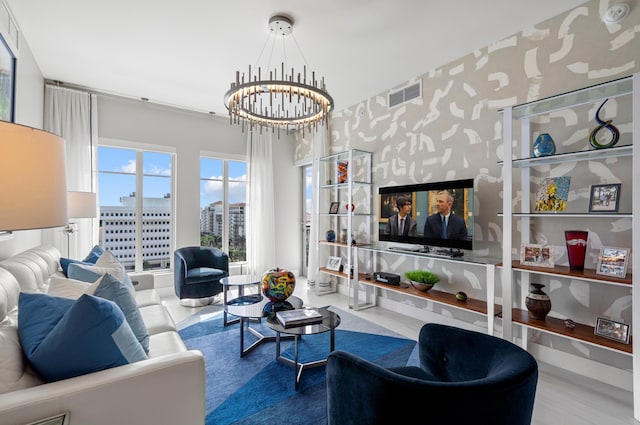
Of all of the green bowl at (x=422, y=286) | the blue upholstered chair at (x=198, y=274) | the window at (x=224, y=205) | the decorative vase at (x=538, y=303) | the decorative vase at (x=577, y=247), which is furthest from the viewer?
the window at (x=224, y=205)

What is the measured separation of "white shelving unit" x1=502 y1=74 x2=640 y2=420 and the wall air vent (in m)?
1.27

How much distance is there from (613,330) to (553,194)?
101 cm

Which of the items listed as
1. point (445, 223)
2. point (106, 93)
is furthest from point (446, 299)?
point (106, 93)

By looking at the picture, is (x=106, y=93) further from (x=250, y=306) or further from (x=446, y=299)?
(x=446, y=299)

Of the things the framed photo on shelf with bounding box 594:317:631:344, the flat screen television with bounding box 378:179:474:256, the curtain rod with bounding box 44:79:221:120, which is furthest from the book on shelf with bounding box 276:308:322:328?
the curtain rod with bounding box 44:79:221:120

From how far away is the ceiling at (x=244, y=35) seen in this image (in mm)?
2443

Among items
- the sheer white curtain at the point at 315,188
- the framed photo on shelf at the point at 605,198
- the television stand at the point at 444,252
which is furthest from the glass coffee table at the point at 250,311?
the framed photo on shelf at the point at 605,198

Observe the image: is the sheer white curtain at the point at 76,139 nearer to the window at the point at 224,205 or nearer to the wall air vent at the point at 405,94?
the window at the point at 224,205

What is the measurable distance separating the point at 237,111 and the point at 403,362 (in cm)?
261

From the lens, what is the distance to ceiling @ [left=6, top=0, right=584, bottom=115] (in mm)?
2443

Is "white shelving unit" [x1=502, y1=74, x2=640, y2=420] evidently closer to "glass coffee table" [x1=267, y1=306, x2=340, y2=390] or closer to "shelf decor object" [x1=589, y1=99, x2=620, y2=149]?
"shelf decor object" [x1=589, y1=99, x2=620, y2=149]

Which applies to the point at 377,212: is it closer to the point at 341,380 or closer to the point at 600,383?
the point at 600,383

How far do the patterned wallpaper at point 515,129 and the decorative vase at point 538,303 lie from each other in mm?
244

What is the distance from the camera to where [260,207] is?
538 cm
